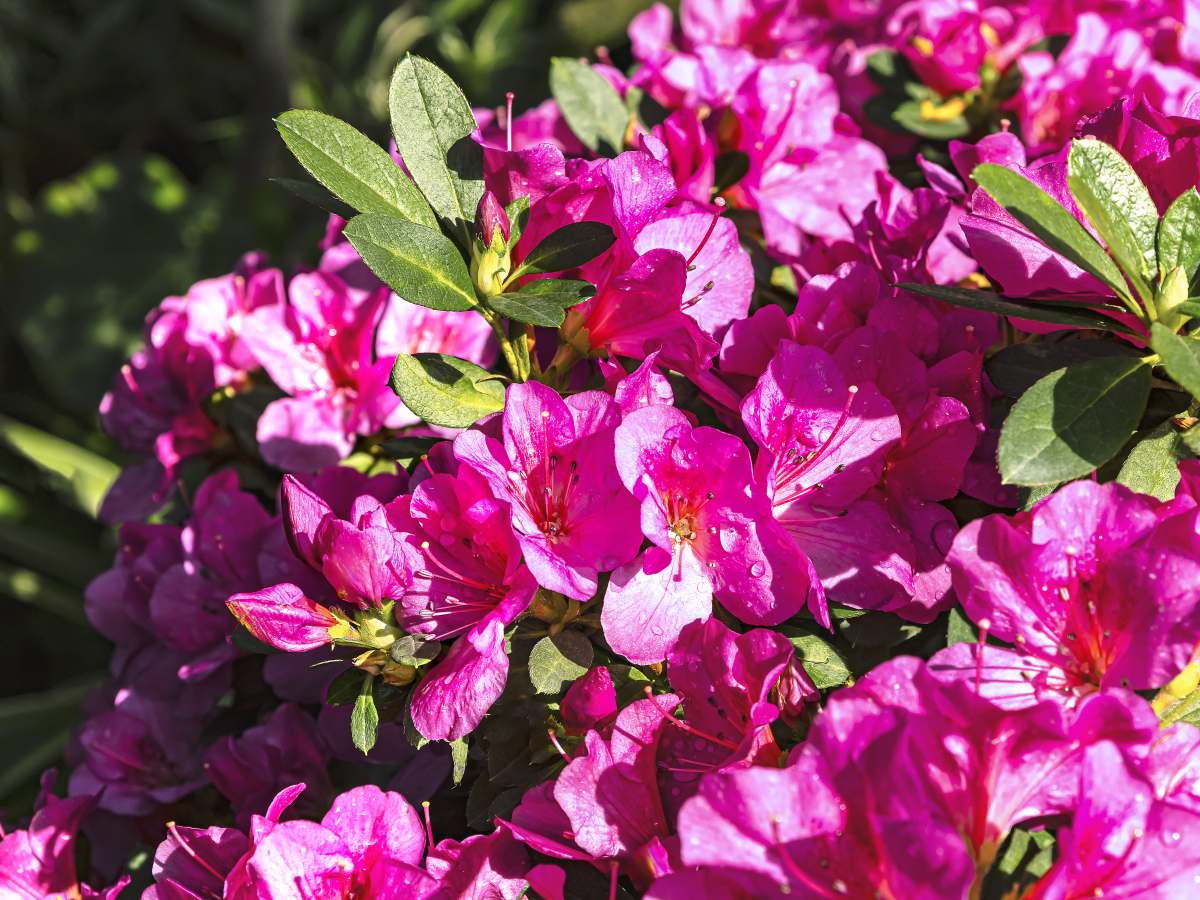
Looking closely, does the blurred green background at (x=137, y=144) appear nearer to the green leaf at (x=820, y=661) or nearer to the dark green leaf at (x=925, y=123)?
the dark green leaf at (x=925, y=123)

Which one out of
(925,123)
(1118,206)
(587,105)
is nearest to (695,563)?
(1118,206)

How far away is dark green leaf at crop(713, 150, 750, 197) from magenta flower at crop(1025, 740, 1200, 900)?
2.56ft

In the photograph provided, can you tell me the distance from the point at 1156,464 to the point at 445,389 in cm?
64

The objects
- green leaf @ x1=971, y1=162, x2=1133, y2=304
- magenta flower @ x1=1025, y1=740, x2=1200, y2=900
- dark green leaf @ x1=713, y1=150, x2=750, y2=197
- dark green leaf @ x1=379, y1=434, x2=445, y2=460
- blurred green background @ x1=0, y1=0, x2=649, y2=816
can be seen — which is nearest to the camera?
magenta flower @ x1=1025, y1=740, x2=1200, y2=900

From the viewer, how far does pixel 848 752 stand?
27.3 inches

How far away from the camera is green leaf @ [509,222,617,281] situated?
895 mm

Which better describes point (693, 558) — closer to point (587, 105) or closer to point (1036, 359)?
point (1036, 359)

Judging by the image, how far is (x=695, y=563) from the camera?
864 mm

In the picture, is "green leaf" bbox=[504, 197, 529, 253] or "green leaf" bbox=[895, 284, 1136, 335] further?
"green leaf" bbox=[504, 197, 529, 253]

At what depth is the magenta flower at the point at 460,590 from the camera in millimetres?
803

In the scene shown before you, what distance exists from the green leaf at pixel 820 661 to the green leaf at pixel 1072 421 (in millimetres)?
254

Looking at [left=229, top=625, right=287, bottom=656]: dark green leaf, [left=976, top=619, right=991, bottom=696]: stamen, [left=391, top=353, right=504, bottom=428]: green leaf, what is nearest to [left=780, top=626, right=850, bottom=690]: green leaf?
[left=976, top=619, right=991, bottom=696]: stamen

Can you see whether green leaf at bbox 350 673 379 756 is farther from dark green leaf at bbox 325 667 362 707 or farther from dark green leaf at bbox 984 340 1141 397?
dark green leaf at bbox 984 340 1141 397

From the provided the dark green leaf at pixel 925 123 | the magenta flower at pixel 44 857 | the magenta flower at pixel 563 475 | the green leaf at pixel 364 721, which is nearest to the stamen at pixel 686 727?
the magenta flower at pixel 563 475
